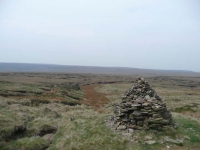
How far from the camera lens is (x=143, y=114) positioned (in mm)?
16016

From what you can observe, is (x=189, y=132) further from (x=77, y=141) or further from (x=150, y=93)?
(x=77, y=141)

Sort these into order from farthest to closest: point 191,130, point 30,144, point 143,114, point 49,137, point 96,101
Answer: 1. point 96,101
2. point 49,137
3. point 191,130
4. point 143,114
5. point 30,144

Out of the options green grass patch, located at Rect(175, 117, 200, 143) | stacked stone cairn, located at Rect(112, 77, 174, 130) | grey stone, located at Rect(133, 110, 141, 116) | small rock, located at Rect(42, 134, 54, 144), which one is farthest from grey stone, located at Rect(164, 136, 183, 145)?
small rock, located at Rect(42, 134, 54, 144)

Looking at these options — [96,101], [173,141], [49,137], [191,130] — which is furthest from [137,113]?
[96,101]

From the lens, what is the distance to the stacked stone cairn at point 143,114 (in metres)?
15.6

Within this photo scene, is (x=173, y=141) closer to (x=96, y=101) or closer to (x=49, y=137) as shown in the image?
(x=49, y=137)

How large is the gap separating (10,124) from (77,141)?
6.76 meters

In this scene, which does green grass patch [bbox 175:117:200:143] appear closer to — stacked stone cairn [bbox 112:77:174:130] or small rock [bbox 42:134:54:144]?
stacked stone cairn [bbox 112:77:174:130]

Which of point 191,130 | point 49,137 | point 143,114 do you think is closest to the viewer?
point 143,114

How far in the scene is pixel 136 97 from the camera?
→ 17438mm

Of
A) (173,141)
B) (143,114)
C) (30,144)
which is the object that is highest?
(143,114)

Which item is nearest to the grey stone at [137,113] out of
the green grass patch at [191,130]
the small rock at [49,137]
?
the green grass patch at [191,130]

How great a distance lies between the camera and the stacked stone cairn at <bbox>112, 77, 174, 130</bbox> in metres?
15.6

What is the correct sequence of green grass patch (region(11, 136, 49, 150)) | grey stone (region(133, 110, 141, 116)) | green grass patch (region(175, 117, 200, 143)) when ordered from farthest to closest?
grey stone (region(133, 110, 141, 116)), green grass patch (region(175, 117, 200, 143)), green grass patch (region(11, 136, 49, 150))
